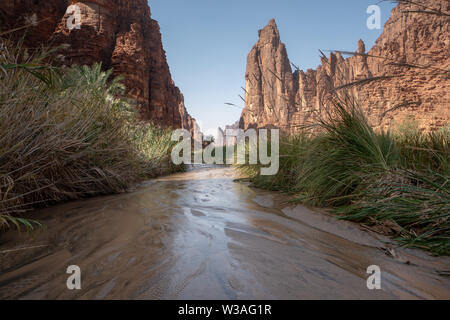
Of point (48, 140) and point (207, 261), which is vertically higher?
point (48, 140)

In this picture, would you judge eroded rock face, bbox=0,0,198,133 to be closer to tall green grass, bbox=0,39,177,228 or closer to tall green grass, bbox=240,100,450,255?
tall green grass, bbox=0,39,177,228

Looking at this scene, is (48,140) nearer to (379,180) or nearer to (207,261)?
(207,261)

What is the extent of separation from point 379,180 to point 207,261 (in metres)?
1.49

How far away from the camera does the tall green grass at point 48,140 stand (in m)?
1.49

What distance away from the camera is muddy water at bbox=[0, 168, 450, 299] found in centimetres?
72

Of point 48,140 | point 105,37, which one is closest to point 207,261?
point 48,140

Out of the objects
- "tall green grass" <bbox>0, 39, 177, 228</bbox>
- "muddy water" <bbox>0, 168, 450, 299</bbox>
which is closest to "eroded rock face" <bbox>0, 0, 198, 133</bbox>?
"tall green grass" <bbox>0, 39, 177, 228</bbox>

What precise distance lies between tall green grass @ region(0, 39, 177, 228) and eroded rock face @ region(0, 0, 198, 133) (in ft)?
48.8

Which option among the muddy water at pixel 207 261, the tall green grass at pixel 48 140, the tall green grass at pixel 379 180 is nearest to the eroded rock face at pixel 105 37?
the tall green grass at pixel 48 140

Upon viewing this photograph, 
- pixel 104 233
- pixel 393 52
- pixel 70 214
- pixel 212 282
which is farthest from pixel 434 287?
pixel 393 52

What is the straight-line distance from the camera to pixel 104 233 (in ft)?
4.30

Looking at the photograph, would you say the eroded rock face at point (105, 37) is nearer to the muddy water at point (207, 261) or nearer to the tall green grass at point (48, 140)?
the tall green grass at point (48, 140)

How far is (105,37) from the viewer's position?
1656 centimetres

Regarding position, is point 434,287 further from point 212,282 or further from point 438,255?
point 212,282
